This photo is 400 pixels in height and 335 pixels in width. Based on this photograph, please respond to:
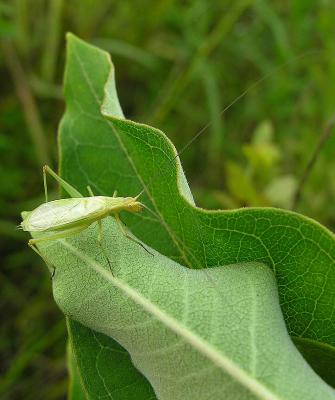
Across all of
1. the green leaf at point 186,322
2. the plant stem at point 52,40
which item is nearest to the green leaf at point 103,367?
the green leaf at point 186,322

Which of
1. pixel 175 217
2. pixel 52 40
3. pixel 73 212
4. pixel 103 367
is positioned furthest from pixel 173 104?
pixel 103 367

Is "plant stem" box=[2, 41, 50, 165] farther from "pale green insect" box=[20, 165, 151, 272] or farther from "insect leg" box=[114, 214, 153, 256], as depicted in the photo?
"insect leg" box=[114, 214, 153, 256]

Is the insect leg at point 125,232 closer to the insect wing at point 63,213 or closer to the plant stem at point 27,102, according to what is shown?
the insect wing at point 63,213

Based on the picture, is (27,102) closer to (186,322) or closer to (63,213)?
(63,213)

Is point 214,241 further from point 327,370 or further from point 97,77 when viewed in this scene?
point 97,77

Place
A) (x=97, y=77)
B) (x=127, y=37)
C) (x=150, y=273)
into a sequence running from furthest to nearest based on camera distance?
(x=127, y=37)
(x=97, y=77)
(x=150, y=273)

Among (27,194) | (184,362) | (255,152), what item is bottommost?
(27,194)

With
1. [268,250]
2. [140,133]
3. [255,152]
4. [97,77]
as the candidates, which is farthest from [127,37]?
[268,250]
